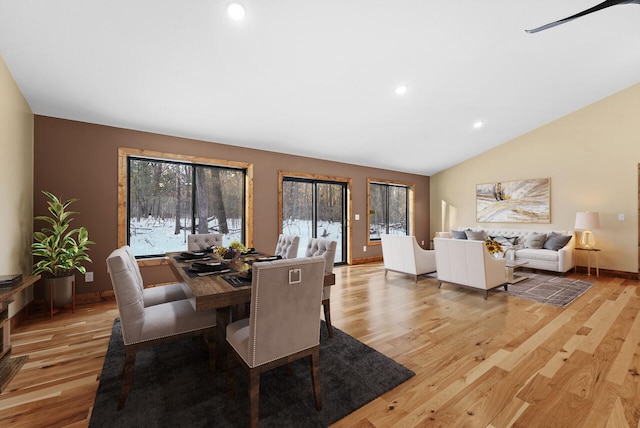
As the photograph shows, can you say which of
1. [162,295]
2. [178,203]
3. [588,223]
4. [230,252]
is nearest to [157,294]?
[162,295]

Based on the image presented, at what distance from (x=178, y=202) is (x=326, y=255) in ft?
10.2

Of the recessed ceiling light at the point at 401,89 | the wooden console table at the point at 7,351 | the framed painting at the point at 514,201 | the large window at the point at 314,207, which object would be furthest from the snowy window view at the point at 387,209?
the wooden console table at the point at 7,351

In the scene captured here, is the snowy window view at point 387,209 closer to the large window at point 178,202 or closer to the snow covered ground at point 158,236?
the snow covered ground at point 158,236

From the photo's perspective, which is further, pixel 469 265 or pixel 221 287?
pixel 469 265

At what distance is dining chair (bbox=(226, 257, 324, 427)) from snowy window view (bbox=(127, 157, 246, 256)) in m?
3.45

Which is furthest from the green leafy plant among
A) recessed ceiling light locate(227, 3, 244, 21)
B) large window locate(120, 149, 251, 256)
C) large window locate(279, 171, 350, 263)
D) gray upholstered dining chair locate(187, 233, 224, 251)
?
large window locate(279, 171, 350, 263)

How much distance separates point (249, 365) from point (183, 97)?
335 centimetres

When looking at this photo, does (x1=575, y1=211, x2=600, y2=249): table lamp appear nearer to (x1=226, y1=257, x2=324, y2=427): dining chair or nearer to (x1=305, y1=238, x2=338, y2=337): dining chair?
(x1=305, y1=238, x2=338, y2=337): dining chair

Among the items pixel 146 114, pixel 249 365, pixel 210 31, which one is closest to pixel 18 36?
pixel 146 114

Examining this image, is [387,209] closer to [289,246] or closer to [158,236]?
[289,246]

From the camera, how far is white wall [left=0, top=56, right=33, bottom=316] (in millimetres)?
2633

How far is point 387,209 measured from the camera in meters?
7.52

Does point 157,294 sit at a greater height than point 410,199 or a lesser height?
lesser

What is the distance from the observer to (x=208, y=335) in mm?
2010
